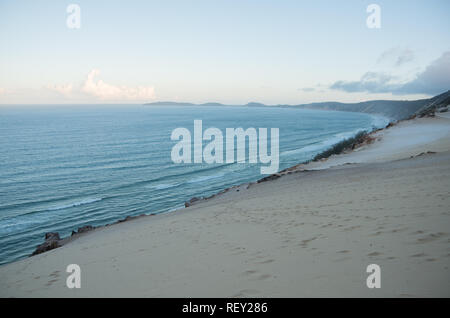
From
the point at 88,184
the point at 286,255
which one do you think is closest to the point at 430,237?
the point at 286,255

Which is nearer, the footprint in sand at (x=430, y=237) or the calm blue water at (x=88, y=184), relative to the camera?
the footprint in sand at (x=430, y=237)

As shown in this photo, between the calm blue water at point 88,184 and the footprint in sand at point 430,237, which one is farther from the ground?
the footprint in sand at point 430,237

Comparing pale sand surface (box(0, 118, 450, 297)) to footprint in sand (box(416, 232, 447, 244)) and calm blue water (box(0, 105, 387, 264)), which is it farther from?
calm blue water (box(0, 105, 387, 264))

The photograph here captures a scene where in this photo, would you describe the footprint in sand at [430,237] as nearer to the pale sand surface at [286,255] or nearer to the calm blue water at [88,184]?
the pale sand surface at [286,255]

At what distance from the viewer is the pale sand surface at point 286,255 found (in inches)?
171

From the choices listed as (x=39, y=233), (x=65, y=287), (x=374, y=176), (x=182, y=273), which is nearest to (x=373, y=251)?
(x=182, y=273)

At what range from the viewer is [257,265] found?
5.36 m

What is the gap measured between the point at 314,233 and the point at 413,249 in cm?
232

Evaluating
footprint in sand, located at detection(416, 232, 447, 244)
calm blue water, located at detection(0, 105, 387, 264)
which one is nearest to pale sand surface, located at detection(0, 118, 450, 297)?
footprint in sand, located at detection(416, 232, 447, 244)

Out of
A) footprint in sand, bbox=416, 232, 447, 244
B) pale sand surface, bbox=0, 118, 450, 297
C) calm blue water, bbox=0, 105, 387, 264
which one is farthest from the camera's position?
calm blue water, bbox=0, 105, 387, 264

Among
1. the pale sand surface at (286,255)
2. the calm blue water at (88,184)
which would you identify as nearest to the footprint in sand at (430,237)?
the pale sand surface at (286,255)

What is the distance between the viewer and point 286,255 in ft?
18.8

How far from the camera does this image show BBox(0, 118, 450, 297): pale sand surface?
4333mm

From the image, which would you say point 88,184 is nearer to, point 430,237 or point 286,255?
point 286,255
